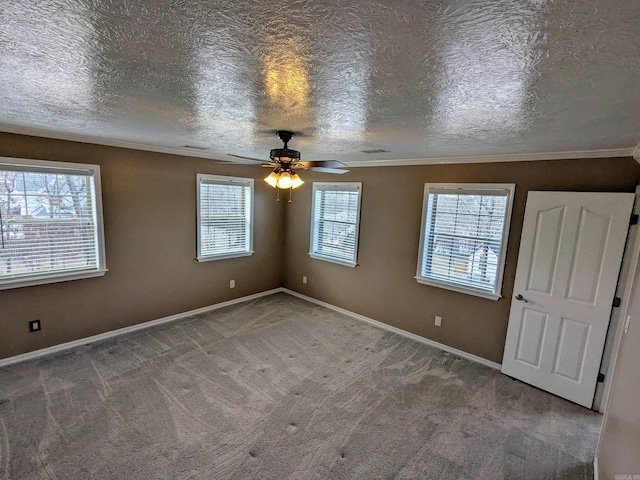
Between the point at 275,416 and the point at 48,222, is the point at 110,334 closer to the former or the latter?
the point at 48,222

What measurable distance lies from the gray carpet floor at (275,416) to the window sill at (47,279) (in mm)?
836

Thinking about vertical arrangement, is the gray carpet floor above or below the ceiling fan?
below

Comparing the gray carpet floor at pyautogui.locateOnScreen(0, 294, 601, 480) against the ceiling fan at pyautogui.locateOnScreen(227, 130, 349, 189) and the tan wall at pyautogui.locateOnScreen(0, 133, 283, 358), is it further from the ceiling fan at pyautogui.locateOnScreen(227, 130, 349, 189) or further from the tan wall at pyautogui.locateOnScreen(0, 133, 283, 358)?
the ceiling fan at pyautogui.locateOnScreen(227, 130, 349, 189)

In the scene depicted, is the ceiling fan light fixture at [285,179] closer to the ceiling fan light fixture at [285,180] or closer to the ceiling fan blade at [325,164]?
the ceiling fan light fixture at [285,180]

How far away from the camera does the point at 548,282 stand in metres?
3.10

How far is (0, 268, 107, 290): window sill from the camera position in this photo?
10.3 feet

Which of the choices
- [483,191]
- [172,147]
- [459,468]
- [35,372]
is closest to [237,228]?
[172,147]

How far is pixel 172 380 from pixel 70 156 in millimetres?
2661

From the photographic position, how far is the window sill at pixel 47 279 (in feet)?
10.3

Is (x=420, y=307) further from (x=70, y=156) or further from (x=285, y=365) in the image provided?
(x=70, y=156)

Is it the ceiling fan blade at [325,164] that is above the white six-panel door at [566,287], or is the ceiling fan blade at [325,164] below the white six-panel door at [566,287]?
above

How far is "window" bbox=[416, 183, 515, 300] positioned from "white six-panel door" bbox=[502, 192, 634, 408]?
0.82ft

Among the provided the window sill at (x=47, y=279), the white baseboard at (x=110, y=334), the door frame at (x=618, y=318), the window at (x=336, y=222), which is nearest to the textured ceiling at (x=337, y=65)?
the door frame at (x=618, y=318)

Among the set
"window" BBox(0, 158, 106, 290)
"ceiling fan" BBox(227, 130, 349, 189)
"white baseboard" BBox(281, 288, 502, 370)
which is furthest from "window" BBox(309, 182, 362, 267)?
"window" BBox(0, 158, 106, 290)
